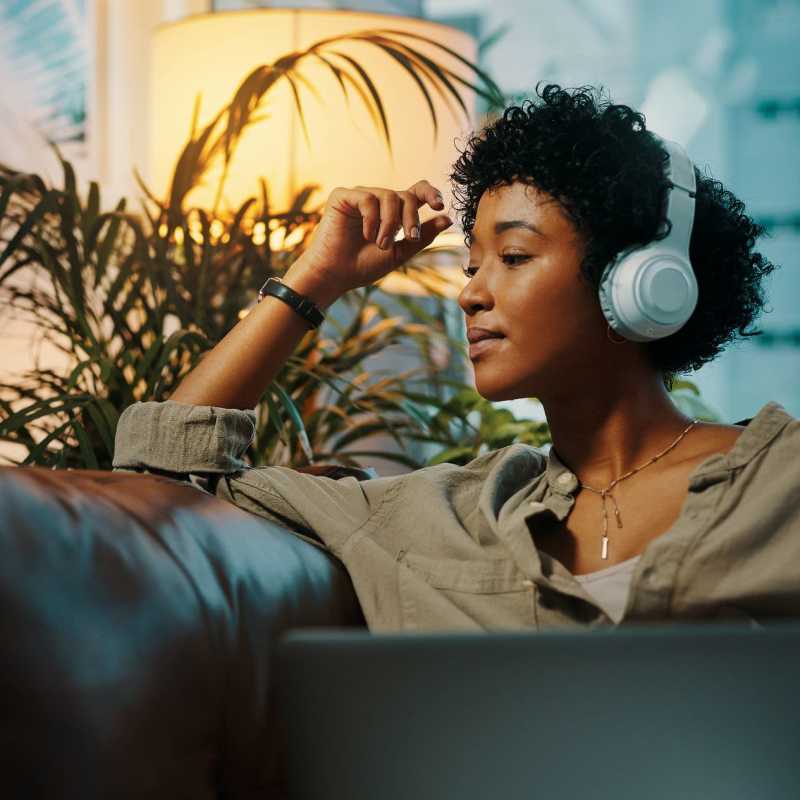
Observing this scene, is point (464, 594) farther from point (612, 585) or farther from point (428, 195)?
point (428, 195)

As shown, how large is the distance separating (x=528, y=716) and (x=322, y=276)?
1.05 meters

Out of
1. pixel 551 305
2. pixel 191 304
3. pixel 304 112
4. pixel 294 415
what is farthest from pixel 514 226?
pixel 304 112

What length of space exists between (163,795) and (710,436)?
739mm

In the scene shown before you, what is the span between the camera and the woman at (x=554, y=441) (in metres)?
1.23

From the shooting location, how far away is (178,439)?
54.2 inches

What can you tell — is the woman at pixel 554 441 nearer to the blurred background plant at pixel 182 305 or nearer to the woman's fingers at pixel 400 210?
the woman's fingers at pixel 400 210

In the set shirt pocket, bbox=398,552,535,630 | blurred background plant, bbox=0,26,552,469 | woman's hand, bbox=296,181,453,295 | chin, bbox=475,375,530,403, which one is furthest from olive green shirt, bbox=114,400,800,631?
blurred background plant, bbox=0,26,552,469

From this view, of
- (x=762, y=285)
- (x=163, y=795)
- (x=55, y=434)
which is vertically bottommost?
(x=163, y=795)

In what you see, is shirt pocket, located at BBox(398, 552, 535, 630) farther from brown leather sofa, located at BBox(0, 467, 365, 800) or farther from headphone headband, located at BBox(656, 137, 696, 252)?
headphone headband, located at BBox(656, 137, 696, 252)

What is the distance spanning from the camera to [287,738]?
60 cm

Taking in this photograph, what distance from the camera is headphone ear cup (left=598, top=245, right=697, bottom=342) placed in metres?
1.27

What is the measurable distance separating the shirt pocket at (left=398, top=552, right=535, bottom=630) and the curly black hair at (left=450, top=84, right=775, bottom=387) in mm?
331

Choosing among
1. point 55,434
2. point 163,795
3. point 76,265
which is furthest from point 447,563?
point 76,265

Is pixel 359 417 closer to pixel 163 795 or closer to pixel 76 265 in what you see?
pixel 76 265
